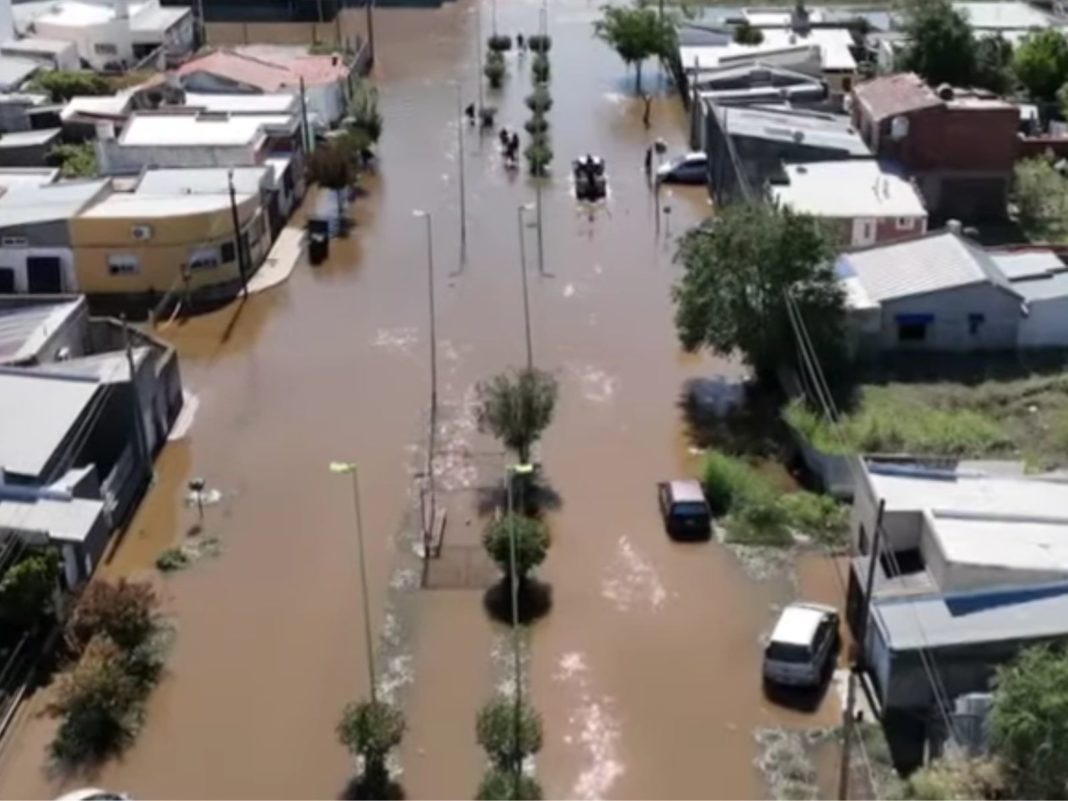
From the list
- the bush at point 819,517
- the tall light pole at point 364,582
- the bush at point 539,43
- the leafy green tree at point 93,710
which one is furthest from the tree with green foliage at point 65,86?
the leafy green tree at point 93,710

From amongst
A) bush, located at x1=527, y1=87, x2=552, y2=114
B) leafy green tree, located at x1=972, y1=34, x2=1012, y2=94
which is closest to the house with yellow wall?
bush, located at x1=527, y1=87, x2=552, y2=114

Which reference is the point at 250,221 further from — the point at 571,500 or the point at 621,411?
the point at 571,500

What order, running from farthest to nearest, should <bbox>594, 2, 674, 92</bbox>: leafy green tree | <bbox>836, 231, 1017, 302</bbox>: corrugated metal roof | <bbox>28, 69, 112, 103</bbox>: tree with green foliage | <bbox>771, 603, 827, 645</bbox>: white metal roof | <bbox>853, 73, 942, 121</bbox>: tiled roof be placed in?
<bbox>594, 2, 674, 92</bbox>: leafy green tree → <bbox>28, 69, 112, 103</bbox>: tree with green foliage → <bbox>853, 73, 942, 121</bbox>: tiled roof → <bbox>836, 231, 1017, 302</bbox>: corrugated metal roof → <bbox>771, 603, 827, 645</bbox>: white metal roof

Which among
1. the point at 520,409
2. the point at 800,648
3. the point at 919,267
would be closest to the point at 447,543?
the point at 520,409

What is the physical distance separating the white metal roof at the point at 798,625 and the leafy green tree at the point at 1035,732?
3073mm

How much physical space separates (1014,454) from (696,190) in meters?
15.6

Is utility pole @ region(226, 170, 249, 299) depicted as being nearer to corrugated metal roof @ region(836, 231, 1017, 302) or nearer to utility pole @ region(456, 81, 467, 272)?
utility pole @ region(456, 81, 467, 272)

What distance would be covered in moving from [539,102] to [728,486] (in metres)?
21.9

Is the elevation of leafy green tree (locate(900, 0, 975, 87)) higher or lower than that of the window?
higher

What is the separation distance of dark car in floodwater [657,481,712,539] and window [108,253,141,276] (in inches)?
502

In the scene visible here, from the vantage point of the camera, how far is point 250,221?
1176 inches

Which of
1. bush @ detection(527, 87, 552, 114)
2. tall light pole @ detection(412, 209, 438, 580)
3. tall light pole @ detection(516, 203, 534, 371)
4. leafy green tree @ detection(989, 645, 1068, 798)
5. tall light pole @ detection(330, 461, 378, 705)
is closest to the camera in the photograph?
leafy green tree @ detection(989, 645, 1068, 798)

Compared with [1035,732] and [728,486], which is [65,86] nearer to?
[728,486]

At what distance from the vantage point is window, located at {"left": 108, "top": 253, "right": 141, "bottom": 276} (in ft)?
94.2
